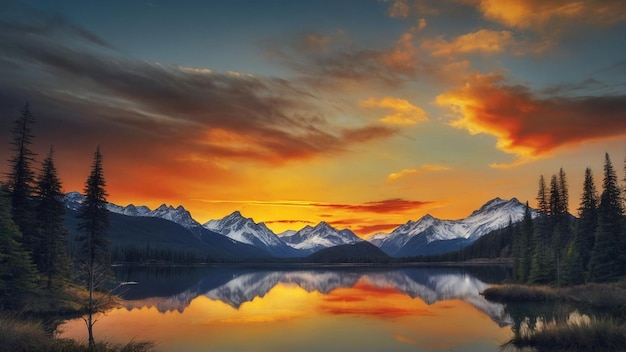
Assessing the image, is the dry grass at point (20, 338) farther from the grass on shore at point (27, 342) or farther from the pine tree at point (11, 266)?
the pine tree at point (11, 266)

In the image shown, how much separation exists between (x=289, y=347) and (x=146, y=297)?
47.5 metres

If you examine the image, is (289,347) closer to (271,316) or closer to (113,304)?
(271,316)

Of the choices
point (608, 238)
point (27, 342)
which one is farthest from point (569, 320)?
point (608, 238)

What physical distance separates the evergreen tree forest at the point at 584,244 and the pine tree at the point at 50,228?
72356 mm

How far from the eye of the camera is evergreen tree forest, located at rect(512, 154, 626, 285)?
7394 centimetres

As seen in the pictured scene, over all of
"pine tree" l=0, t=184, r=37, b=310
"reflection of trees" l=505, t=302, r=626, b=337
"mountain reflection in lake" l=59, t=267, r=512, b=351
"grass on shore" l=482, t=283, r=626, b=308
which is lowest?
"mountain reflection in lake" l=59, t=267, r=512, b=351

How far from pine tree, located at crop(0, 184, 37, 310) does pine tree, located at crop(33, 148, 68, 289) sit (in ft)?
20.2

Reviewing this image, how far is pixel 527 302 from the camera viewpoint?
219 feet

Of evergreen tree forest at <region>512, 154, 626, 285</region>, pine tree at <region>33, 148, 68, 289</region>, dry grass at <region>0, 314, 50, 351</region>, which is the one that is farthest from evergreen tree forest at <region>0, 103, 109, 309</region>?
evergreen tree forest at <region>512, 154, 626, 285</region>

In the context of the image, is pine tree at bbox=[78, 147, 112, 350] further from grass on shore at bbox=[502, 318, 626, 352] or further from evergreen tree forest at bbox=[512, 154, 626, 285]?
evergreen tree forest at bbox=[512, 154, 626, 285]

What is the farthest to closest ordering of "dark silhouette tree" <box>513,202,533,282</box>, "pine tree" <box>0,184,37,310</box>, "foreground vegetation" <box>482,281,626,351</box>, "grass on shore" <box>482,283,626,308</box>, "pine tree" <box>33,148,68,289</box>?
"dark silhouette tree" <box>513,202,533,282</box> → "pine tree" <box>33,148,68,289</box> → "grass on shore" <box>482,283,626,308</box> → "pine tree" <box>0,184,37,310</box> → "foreground vegetation" <box>482,281,626,351</box>

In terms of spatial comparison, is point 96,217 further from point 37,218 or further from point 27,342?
point 27,342

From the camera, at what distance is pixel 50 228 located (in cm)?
6362

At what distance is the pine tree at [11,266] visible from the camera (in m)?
50.5
